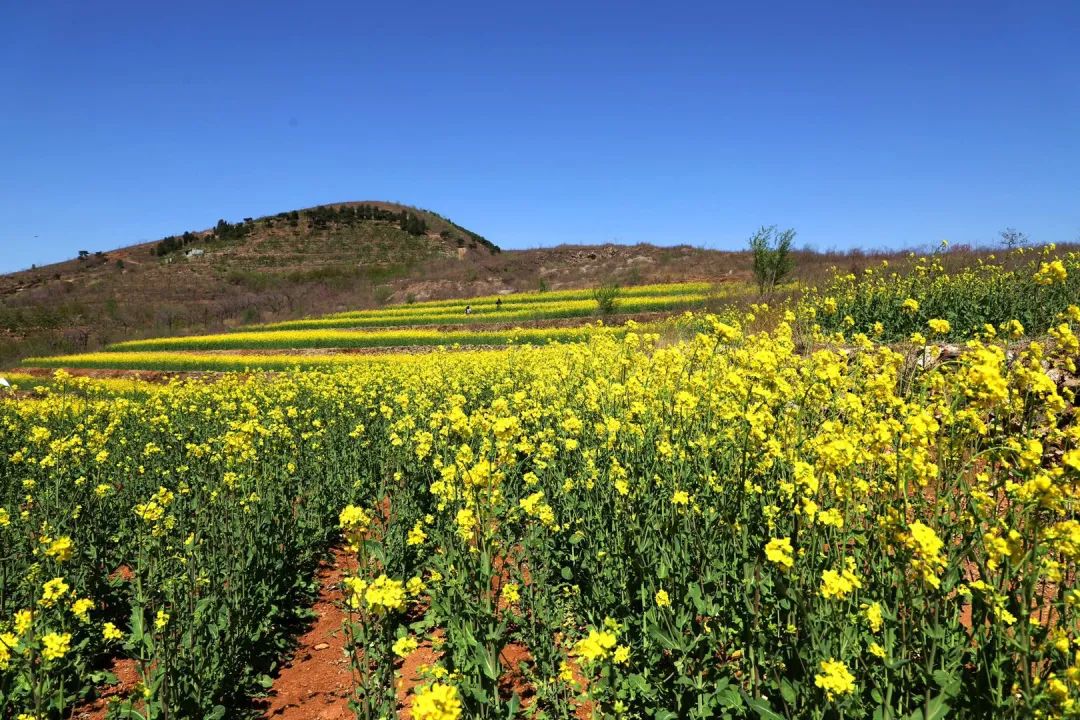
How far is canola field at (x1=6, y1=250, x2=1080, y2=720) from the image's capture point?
243 cm

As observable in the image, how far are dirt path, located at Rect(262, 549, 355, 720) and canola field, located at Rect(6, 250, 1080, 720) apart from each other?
0.17 meters

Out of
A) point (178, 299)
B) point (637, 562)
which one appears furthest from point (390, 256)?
point (637, 562)

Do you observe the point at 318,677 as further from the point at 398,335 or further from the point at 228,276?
the point at 228,276

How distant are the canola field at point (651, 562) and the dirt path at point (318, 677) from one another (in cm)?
17

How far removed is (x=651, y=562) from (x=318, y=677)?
9.19 ft

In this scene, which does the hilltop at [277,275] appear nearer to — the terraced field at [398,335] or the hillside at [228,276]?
the hillside at [228,276]

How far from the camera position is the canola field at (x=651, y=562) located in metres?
2.43

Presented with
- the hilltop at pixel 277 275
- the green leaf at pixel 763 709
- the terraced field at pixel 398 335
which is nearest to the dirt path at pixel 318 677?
the green leaf at pixel 763 709

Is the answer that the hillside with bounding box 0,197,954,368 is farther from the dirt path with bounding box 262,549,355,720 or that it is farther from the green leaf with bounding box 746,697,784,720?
the green leaf with bounding box 746,697,784,720

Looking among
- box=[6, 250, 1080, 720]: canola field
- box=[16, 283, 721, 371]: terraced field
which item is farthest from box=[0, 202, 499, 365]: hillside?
box=[6, 250, 1080, 720]: canola field

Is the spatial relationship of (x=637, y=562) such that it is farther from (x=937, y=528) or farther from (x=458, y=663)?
(x=937, y=528)

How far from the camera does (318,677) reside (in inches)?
170

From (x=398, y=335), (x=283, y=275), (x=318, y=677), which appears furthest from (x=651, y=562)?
(x=283, y=275)

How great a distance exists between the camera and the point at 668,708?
2967 millimetres
